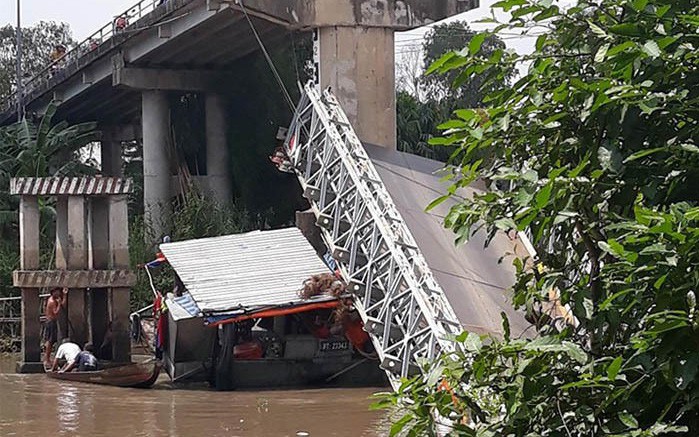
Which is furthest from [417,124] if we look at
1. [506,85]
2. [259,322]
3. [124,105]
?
[506,85]

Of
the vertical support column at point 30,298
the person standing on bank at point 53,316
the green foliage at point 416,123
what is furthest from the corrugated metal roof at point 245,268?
the green foliage at point 416,123

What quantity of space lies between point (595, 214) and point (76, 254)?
22.5 meters

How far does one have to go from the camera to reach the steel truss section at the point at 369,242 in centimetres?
1526

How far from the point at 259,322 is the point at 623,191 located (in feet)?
63.5

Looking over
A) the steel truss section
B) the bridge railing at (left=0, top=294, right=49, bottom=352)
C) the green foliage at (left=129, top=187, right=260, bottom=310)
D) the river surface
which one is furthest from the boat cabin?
the green foliage at (left=129, top=187, right=260, bottom=310)

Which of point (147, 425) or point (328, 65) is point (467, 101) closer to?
point (328, 65)

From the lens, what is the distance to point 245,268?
24031mm

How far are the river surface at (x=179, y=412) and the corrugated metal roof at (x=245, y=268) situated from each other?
1718mm

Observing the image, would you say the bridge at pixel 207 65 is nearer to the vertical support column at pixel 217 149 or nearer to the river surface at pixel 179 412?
the vertical support column at pixel 217 149

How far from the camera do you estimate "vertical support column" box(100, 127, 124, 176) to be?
58312mm

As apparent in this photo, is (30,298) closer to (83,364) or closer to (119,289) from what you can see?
(119,289)

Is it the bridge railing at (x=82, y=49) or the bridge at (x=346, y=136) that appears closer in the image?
the bridge at (x=346, y=136)

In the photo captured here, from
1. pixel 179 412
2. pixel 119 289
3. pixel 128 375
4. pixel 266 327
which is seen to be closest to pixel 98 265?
pixel 119 289

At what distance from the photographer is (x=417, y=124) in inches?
1864
